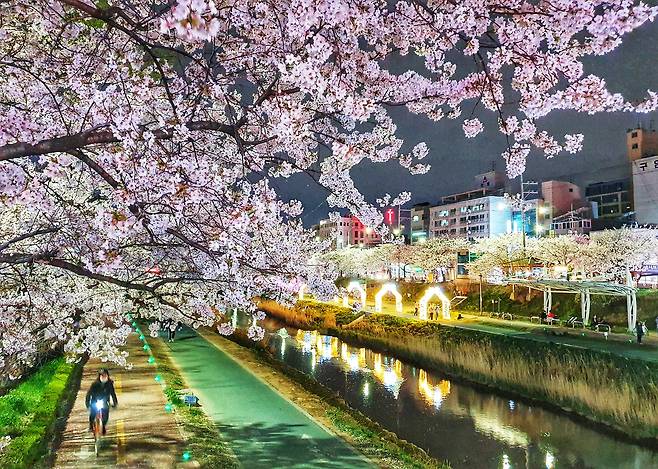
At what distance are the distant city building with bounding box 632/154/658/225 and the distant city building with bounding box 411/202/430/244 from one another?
41.7 metres

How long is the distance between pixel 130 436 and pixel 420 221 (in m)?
97.9

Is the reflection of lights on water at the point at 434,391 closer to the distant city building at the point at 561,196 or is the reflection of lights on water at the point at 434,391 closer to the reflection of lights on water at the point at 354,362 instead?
the reflection of lights on water at the point at 354,362

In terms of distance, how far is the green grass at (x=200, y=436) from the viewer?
9.91 meters

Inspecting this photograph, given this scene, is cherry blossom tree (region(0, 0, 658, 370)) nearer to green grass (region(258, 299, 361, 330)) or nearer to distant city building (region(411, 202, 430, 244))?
green grass (region(258, 299, 361, 330))

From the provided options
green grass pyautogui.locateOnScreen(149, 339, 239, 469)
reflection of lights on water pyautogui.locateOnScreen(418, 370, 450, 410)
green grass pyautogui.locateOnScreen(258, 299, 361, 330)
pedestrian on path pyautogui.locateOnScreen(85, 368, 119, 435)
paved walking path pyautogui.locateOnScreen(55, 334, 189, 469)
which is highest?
pedestrian on path pyautogui.locateOnScreen(85, 368, 119, 435)

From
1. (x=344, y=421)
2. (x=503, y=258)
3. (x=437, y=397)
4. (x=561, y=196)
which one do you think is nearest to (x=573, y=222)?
(x=561, y=196)

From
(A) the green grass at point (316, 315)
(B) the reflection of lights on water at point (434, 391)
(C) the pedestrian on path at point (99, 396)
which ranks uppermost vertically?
(C) the pedestrian on path at point (99, 396)

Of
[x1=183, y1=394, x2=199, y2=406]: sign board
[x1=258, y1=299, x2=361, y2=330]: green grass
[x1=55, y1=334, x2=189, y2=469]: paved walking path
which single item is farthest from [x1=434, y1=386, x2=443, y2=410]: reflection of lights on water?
[x1=258, y1=299, x2=361, y2=330]: green grass

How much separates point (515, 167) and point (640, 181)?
73.0m

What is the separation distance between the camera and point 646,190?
217 feet

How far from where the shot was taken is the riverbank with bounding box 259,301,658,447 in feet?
52.5

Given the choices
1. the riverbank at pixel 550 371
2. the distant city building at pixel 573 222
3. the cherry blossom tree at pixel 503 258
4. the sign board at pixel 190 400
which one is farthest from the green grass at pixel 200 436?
the distant city building at pixel 573 222

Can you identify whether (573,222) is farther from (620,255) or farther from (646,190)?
(620,255)

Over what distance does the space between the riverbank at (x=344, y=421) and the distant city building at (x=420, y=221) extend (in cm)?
8410
